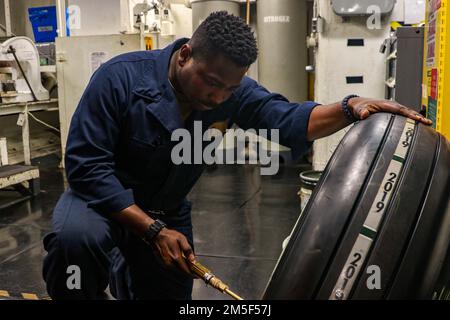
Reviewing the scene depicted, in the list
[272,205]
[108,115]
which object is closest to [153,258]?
[108,115]

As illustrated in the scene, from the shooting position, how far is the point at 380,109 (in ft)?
4.11

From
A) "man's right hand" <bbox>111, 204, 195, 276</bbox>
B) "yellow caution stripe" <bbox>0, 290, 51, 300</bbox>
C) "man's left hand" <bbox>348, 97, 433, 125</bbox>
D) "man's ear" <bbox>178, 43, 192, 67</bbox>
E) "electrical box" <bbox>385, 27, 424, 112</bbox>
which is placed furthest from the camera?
"electrical box" <bbox>385, 27, 424, 112</bbox>

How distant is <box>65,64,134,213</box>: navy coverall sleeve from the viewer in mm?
1382

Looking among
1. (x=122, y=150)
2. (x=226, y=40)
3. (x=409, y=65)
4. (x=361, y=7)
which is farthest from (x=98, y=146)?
(x=361, y=7)

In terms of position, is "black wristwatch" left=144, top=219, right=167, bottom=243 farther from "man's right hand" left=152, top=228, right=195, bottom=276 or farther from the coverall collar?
the coverall collar

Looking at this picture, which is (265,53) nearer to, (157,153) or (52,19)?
(52,19)

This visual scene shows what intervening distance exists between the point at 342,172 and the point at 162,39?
15.1 feet

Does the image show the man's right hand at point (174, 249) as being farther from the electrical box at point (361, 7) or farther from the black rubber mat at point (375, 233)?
the electrical box at point (361, 7)

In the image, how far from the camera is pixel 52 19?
6.40 meters

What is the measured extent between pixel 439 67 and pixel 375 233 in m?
1.21

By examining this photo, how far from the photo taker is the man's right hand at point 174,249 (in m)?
1.31

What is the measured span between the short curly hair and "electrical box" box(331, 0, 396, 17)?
238 centimetres

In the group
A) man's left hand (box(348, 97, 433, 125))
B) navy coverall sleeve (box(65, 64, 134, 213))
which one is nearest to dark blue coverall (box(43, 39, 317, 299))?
navy coverall sleeve (box(65, 64, 134, 213))

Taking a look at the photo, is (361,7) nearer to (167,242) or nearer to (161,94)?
(161,94)
